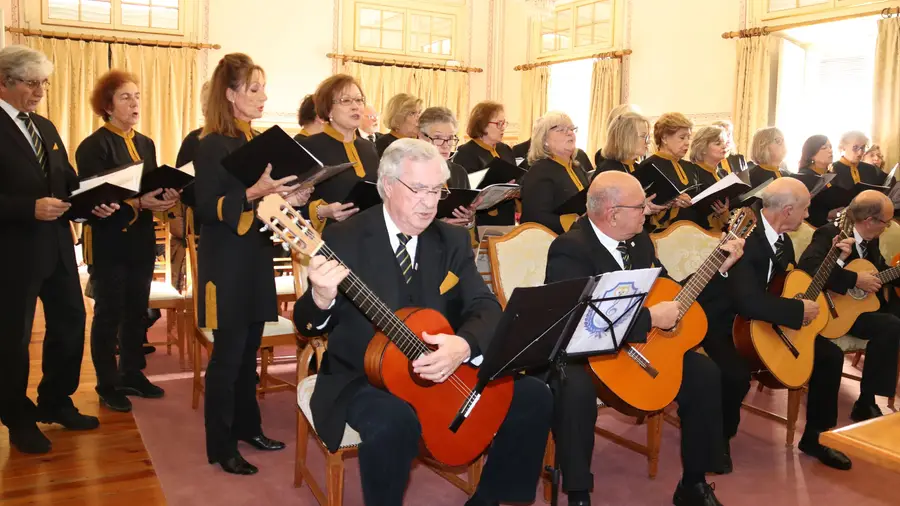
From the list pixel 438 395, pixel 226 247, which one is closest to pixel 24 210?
pixel 226 247

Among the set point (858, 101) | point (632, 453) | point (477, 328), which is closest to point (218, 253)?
point (477, 328)

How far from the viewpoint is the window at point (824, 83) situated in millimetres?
7914

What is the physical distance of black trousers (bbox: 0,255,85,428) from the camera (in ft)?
10.2

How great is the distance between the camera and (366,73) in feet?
34.9

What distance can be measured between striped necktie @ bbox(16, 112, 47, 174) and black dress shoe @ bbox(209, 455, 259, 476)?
4.88 ft

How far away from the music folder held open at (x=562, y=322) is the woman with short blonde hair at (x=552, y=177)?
1.85m

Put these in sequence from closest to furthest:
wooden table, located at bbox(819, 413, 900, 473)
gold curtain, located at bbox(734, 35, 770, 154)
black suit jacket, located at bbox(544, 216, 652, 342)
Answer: wooden table, located at bbox(819, 413, 900, 473) < black suit jacket, located at bbox(544, 216, 652, 342) < gold curtain, located at bbox(734, 35, 770, 154)

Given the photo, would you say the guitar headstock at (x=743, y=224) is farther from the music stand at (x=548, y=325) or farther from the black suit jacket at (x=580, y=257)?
the music stand at (x=548, y=325)

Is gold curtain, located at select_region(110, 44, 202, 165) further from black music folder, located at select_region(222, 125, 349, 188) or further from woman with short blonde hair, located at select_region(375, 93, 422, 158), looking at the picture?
black music folder, located at select_region(222, 125, 349, 188)

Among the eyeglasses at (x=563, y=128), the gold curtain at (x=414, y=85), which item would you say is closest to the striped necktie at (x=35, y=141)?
the eyeglasses at (x=563, y=128)

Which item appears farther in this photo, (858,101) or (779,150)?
(858,101)

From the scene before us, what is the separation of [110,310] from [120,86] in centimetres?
120

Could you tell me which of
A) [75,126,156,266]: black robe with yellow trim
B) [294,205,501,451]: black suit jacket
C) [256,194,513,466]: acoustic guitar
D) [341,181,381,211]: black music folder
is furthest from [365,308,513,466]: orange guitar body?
[75,126,156,266]: black robe with yellow trim

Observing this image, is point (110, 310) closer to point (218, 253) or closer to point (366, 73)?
point (218, 253)
